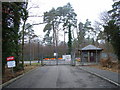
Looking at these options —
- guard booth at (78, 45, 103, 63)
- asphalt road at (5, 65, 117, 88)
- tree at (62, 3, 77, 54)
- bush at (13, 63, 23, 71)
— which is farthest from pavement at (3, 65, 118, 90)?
tree at (62, 3, 77, 54)

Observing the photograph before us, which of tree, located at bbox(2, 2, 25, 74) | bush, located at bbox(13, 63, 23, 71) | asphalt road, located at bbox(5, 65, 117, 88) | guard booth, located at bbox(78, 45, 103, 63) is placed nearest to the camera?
asphalt road, located at bbox(5, 65, 117, 88)

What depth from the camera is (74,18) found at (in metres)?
50.8

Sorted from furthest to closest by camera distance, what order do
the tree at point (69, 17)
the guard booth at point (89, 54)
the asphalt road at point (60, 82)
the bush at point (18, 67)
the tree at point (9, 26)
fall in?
the tree at point (69, 17) < the guard booth at point (89, 54) < the bush at point (18, 67) < the tree at point (9, 26) < the asphalt road at point (60, 82)

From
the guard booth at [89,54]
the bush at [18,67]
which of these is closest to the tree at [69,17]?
the guard booth at [89,54]

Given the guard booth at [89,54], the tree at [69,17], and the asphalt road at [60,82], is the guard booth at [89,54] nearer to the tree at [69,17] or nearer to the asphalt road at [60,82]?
the tree at [69,17]

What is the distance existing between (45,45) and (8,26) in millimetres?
49319

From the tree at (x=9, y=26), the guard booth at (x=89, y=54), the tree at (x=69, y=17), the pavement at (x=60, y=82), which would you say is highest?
the tree at (x=69, y=17)

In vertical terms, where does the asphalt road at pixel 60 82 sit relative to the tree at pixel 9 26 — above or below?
below

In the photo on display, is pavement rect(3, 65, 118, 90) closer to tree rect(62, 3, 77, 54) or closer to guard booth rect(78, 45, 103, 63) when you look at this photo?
guard booth rect(78, 45, 103, 63)

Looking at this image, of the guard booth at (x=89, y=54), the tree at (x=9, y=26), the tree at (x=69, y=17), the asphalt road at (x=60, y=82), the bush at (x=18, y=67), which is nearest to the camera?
the asphalt road at (x=60, y=82)

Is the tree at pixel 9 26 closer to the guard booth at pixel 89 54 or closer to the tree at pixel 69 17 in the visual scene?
the guard booth at pixel 89 54

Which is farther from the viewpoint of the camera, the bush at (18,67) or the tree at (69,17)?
the tree at (69,17)

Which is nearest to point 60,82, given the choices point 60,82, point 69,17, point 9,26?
point 60,82

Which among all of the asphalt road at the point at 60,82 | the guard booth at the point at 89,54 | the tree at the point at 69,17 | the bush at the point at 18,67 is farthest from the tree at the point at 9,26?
the tree at the point at 69,17
